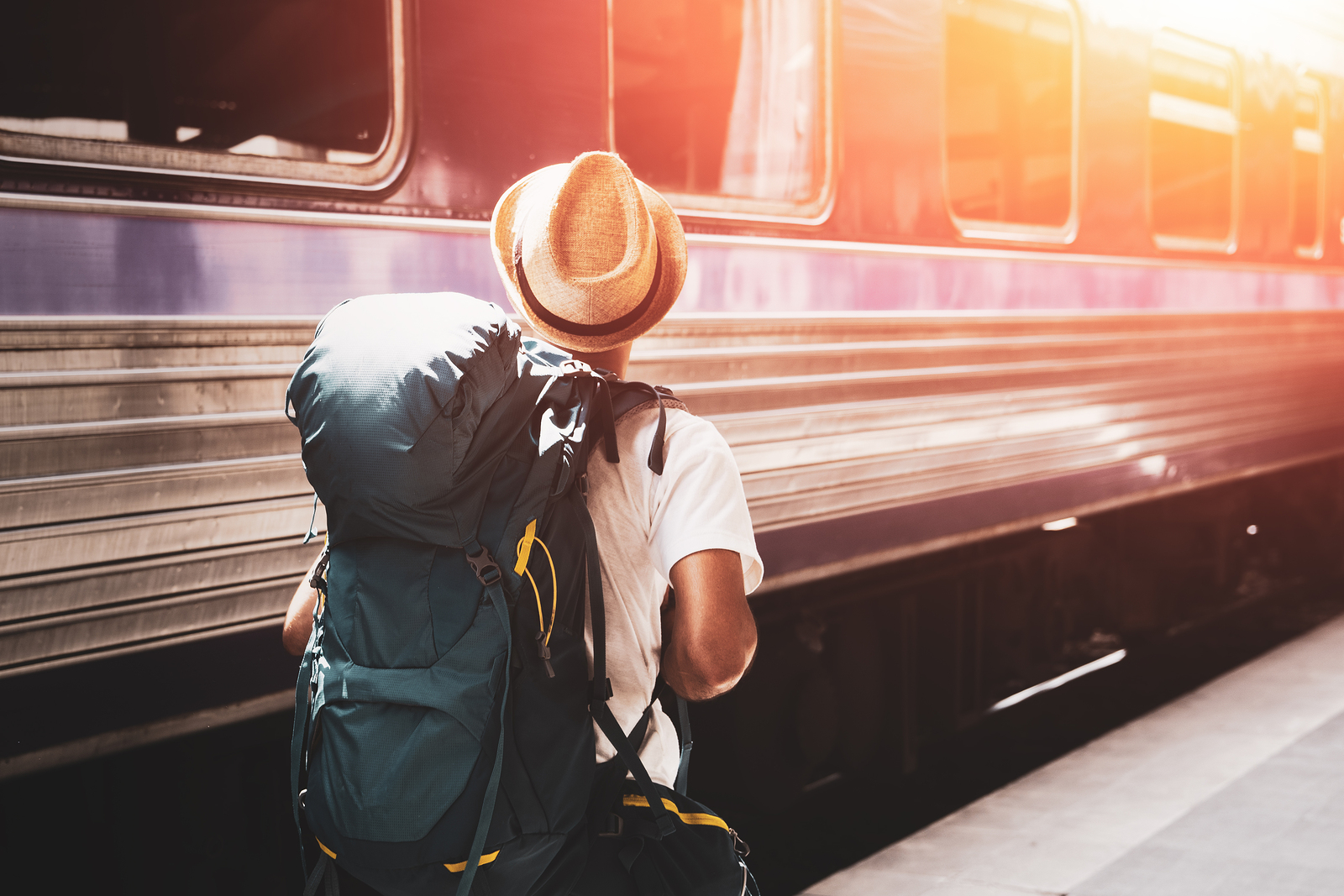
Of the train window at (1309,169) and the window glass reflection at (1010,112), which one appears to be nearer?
the window glass reflection at (1010,112)

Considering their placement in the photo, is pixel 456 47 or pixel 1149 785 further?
pixel 1149 785

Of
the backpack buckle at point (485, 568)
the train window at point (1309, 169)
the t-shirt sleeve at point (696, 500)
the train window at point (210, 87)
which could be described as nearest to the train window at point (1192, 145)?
the train window at point (1309, 169)

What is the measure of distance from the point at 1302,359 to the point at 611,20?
470 centimetres

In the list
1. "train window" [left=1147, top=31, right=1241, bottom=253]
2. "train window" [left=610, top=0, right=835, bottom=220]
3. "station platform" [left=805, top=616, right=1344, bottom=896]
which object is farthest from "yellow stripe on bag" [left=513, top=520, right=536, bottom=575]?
"train window" [left=1147, top=31, right=1241, bottom=253]

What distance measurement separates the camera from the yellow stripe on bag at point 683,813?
1472 mm

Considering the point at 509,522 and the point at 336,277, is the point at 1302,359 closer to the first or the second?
the point at 336,277

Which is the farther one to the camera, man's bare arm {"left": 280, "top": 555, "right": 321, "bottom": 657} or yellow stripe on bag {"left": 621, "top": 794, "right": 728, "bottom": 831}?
man's bare arm {"left": 280, "top": 555, "right": 321, "bottom": 657}

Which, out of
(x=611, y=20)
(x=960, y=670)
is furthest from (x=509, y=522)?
(x=960, y=670)

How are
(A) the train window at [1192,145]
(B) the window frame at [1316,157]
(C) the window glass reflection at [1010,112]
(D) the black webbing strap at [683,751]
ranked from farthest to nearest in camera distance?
(B) the window frame at [1316,157] → (A) the train window at [1192,145] → (C) the window glass reflection at [1010,112] → (D) the black webbing strap at [683,751]

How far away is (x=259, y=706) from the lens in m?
2.41

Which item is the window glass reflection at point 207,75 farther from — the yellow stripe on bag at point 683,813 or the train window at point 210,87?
the yellow stripe on bag at point 683,813

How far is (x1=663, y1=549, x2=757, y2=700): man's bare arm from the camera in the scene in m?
1.41

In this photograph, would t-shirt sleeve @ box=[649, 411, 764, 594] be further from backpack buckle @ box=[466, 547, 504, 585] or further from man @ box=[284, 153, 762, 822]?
backpack buckle @ box=[466, 547, 504, 585]

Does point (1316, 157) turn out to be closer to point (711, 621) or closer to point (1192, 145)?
point (1192, 145)
